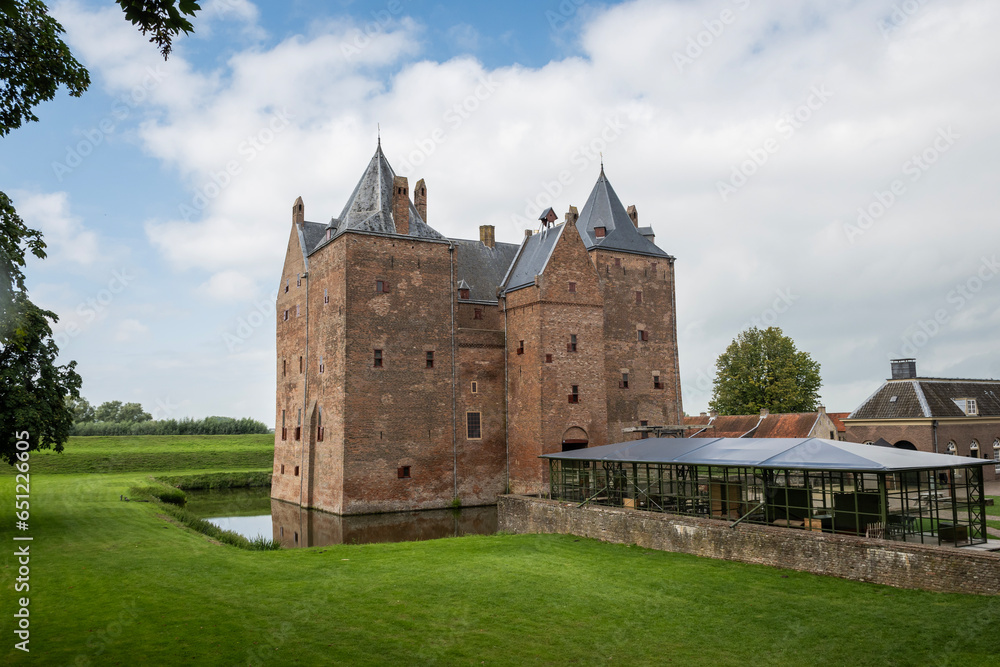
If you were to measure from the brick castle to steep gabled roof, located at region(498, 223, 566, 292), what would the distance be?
0.14 meters

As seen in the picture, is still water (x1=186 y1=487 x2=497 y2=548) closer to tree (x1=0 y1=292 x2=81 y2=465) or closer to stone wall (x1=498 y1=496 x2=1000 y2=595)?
stone wall (x1=498 y1=496 x2=1000 y2=595)

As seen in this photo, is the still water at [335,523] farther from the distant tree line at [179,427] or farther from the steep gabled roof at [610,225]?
the distant tree line at [179,427]

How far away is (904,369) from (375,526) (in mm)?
32295

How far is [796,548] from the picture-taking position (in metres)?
15.3

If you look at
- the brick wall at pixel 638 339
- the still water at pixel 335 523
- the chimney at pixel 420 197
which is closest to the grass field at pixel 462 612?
the still water at pixel 335 523

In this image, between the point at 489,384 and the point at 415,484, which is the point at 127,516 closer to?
the point at 415,484

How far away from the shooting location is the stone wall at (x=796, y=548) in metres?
12.7

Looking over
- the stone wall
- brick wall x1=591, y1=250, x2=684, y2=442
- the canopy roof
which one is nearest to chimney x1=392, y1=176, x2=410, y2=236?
brick wall x1=591, y1=250, x2=684, y2=442

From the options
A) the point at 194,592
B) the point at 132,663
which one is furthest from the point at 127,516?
the point at 132,663

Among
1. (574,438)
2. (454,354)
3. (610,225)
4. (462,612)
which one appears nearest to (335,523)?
(454,354)

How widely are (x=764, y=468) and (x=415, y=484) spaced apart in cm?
1923

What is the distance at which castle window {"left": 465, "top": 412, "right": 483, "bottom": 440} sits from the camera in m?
34.7

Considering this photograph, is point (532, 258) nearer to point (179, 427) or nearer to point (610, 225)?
point (610, 225)

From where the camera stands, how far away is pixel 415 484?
107 feet
